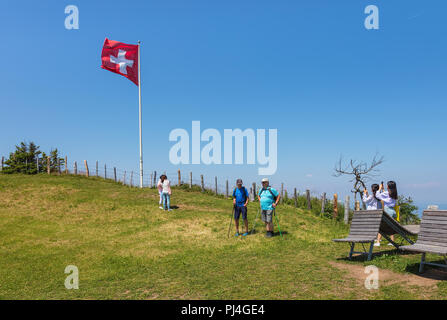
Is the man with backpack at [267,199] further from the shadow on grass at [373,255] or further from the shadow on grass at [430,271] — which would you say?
the shadow on grass at [430,271]

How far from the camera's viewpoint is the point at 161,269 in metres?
9.02

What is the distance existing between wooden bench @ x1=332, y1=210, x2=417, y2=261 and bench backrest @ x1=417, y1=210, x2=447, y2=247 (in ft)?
3.19

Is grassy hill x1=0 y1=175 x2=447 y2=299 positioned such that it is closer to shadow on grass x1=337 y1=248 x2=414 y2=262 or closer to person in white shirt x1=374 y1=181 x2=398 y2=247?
shadow on grass x1=337 y1=248 x2=414 y2=262

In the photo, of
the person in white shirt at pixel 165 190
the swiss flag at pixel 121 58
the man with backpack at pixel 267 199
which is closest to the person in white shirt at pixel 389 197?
the man with backpack at pixel 267 199

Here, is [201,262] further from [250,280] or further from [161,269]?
[250,280]

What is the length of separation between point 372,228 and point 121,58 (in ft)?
79.4

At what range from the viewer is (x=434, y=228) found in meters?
7.27

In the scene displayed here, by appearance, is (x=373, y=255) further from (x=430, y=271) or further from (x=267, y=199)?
(x=267, y=199)

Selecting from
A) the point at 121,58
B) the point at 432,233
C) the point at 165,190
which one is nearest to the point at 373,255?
the point at 432,233

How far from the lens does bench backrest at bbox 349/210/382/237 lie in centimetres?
843

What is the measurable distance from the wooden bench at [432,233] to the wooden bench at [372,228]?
38.4 inches

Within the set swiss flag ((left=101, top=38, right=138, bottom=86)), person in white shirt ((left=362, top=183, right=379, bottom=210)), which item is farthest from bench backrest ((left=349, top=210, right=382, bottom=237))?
swiss flag ((left=101, top=38, right=138, bottom=86))

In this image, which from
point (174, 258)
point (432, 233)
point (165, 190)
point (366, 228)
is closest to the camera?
point (432, 233)
